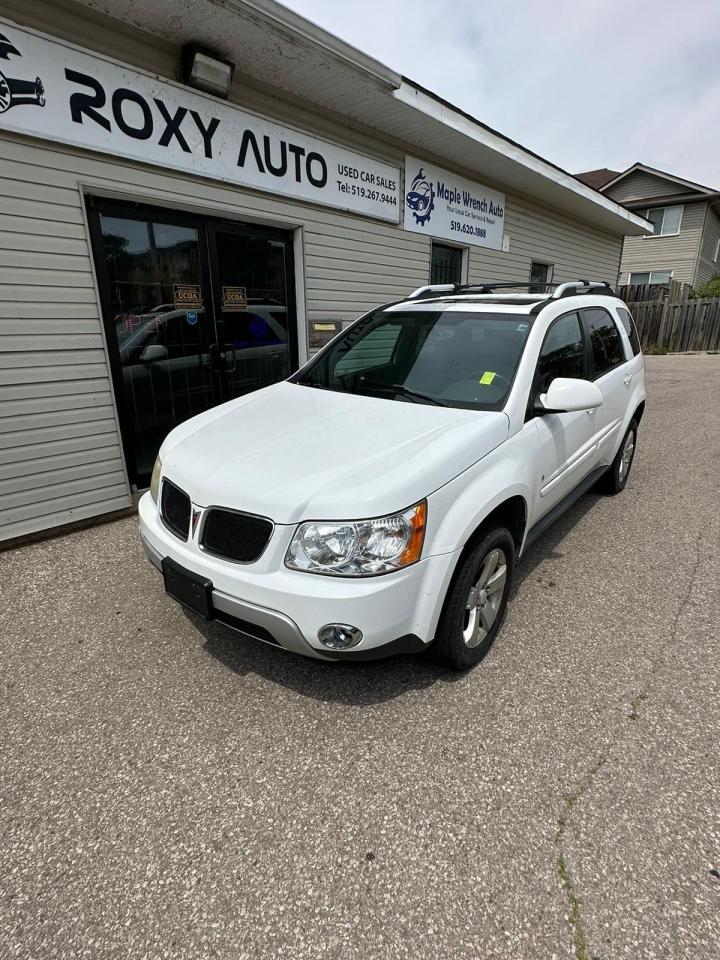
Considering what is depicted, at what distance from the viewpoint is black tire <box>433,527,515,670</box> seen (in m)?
2.33

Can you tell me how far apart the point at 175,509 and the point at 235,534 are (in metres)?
0.49

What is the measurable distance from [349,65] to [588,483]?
424 centimetres

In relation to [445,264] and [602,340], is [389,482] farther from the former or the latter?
[445,264]

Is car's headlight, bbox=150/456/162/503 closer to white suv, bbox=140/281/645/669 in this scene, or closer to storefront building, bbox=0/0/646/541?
white suv, bbox=140/281/645/669

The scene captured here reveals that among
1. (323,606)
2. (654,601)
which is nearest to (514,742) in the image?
(323,606)

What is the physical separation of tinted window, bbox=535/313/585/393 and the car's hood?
62 cm

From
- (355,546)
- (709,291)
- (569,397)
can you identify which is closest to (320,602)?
(355,546)

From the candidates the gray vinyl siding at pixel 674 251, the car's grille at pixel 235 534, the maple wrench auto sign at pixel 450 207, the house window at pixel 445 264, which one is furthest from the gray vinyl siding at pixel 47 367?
the gray vinyl siding at pixel 674 251

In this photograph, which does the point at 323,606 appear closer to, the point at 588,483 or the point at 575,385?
the point at 575,385

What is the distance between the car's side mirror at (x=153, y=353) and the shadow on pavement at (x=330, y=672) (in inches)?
111

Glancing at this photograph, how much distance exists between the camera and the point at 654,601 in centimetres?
326

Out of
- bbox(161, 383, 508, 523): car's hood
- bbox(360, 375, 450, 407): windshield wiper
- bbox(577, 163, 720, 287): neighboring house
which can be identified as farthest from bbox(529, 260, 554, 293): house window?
bbox(577, 163, 720, 287): neighboring house

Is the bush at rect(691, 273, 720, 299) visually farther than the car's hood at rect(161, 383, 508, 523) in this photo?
Yes

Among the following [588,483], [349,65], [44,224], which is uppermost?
[349,65]
